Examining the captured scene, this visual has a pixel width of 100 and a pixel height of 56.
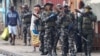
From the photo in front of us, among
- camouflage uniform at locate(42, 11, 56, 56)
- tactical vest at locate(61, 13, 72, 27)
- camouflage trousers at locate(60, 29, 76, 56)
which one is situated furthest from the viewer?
camouflage uniform at locate(42, 11, 56, 56)

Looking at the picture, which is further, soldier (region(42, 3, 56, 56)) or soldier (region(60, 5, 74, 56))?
soldier (region(42, 3, 56, 56))

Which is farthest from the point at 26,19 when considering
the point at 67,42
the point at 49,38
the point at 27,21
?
the point at 67,42

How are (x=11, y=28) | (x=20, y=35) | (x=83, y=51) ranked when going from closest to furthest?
1. (x=83, y=51)
2. (x=11, y=28)
3. (x=20, y=35)

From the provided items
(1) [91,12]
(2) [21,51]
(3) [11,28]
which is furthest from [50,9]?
(3) [11,28]

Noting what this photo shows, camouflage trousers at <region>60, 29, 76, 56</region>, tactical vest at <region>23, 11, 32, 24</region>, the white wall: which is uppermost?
the white wall

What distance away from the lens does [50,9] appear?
54.5 feet

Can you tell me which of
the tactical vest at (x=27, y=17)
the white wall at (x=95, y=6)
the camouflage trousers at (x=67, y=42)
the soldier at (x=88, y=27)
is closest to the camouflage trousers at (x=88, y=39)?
the soldier at (x=88, y=27)

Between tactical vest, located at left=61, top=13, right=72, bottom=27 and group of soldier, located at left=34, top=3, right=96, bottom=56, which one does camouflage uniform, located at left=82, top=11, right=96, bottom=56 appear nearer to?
group of soldier, located at left=34, top=3, right=96, bottom=56

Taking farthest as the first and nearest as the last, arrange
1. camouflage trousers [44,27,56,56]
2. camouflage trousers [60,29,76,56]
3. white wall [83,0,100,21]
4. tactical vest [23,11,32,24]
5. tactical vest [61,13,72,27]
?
tactical vest [23,11,32,24] → white wall [83,0,100,21] → camouflage trousers [44,27,56,56] → tactical vest [61,13,72,27] → camouflage trousers [60,29,76,56]

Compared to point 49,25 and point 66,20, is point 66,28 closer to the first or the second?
point 66,20

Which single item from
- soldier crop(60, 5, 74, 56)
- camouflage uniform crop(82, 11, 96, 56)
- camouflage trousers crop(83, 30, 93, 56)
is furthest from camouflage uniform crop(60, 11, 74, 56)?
camouflage trousers crop(83, 30, 93, 56)

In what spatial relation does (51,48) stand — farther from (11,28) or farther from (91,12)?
(11,28)

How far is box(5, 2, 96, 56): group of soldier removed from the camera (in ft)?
52.2

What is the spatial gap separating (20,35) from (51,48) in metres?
9.54
